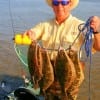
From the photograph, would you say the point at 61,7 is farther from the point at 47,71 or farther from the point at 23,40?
the point at 47,71

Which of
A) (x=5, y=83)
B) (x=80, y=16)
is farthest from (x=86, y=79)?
(x=80, y=16)

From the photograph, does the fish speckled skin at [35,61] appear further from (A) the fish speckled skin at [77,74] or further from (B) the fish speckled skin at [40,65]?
(A) the fish speckled skin at [77,74]

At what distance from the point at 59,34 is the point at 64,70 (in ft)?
2.48

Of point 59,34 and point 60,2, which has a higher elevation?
point 60,2

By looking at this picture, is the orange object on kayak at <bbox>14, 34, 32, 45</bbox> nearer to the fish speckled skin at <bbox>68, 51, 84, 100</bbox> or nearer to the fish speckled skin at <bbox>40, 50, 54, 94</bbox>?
the fish speckled skin at <bbox>40, 50, 54, 94</bbox>

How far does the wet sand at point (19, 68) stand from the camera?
8844 mm

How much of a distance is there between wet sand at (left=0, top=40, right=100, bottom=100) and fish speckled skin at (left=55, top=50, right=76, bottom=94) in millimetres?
2963

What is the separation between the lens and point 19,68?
405 inches

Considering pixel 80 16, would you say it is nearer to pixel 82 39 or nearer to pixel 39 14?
pixel 39 14

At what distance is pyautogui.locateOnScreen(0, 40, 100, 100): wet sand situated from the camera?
29.0 feet

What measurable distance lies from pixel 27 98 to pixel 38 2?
47.3ft

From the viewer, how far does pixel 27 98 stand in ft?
24.7

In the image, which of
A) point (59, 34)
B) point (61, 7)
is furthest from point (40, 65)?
point (61, 7)

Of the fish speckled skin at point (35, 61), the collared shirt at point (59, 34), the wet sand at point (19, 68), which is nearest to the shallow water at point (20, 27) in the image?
the wet sand at point (19, 68)
